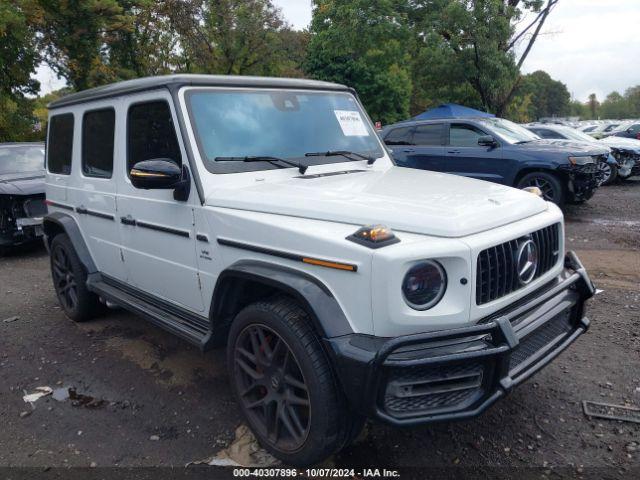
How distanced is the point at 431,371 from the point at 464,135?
797 cm

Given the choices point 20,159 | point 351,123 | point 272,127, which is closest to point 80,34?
point 20,159

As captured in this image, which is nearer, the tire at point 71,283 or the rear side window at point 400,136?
the tire at point 71,283

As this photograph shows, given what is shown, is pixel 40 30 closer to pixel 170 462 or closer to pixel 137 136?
pixel 137 136

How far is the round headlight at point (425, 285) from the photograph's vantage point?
230 centimetres

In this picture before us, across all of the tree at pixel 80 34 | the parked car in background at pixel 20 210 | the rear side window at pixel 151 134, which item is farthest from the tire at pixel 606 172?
the tree at pixel 80 34

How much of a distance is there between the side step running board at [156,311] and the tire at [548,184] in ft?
22.4

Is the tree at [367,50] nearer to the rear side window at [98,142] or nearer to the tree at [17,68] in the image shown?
the tree at [17,68]

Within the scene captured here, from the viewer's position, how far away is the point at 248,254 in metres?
2.80

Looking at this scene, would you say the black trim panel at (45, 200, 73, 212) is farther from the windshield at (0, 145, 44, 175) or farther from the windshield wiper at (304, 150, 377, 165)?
the windshield at (0, 145, 44, 175)

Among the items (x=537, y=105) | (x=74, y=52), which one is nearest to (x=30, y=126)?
(x=74, y=52)

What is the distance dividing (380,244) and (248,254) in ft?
2.74

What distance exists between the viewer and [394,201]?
8.87ft

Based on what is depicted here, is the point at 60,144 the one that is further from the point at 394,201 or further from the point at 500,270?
the point at 500,270

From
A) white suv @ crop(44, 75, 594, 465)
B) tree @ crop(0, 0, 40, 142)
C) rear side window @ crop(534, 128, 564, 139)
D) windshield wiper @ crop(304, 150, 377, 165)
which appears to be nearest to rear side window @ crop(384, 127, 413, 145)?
rear side window @ crop(534, 128, 564, 139)
